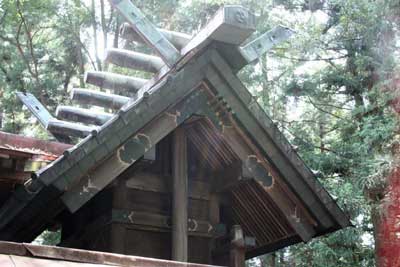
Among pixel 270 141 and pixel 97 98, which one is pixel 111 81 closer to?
pixel 97 98

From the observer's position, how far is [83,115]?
5.77 metres

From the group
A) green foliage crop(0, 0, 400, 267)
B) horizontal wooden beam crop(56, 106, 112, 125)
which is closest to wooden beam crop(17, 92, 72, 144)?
horizontal wooden beam crop(56, 106, 112, 125)

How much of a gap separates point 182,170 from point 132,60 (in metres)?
1.16

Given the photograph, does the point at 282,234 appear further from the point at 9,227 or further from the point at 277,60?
the point at 277,60

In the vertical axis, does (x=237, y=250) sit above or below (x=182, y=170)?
below

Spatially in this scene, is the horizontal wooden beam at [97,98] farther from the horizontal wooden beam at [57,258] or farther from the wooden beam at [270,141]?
the horizontal wooden beam at [57,258]

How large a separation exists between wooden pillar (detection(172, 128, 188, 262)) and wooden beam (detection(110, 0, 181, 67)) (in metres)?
0.80

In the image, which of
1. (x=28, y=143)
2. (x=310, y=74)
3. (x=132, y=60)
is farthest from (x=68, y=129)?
(x=310, y=74)

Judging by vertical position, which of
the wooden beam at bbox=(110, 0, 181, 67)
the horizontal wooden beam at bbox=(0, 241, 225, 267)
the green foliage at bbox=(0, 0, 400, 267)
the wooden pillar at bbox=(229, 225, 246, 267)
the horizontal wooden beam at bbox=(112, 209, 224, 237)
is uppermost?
the green foliage at bbox=(0, 0, 400, 267)

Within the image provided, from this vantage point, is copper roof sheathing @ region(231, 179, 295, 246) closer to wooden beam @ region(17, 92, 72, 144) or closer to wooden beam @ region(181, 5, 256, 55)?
wooden beam @ region(181, 5, 256, 55)

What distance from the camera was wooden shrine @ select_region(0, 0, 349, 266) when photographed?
4.02 metres

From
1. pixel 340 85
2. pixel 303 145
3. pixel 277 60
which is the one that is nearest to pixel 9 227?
pixel 303 145

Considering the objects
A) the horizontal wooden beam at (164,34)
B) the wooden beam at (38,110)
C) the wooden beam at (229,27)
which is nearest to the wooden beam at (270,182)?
the wooden beam at (229,27)

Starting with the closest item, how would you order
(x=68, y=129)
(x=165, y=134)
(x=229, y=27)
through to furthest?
(x=229, y=27)
(x=165, y=134)
(x=68, y=129)
